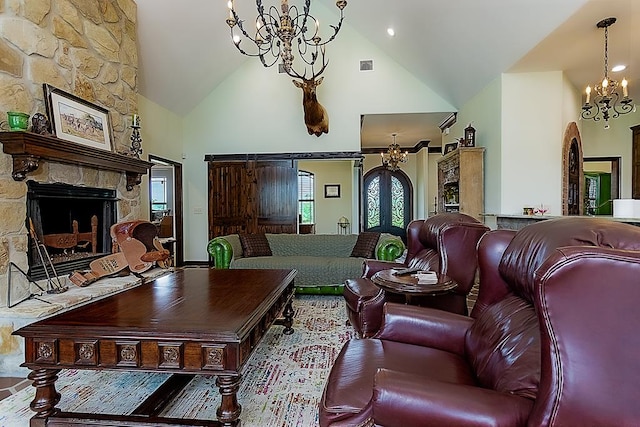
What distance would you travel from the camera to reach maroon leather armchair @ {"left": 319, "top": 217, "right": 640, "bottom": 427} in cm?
101

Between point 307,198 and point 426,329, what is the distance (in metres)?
8.64

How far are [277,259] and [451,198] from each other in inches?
129

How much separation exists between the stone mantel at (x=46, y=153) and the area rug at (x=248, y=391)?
1684 mm

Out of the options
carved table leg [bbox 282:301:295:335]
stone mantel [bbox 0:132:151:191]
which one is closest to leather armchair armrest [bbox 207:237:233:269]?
stone mantel [bbox 0:132:151:191]

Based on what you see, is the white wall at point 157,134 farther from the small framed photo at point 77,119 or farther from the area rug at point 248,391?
the area rug at point 248,391

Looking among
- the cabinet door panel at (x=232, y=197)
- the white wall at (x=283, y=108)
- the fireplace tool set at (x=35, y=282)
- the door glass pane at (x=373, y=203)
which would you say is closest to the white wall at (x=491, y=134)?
the white wall at (x=283, y=108)

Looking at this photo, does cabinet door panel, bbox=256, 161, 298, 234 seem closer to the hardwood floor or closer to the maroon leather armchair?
the hardwood floor

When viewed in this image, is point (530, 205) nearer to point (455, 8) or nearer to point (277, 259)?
point (455, 8)

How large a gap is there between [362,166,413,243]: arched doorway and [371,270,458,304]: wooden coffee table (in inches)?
334

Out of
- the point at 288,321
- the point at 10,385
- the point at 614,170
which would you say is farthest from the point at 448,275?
the point at 614,170

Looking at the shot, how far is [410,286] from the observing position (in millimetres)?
2699

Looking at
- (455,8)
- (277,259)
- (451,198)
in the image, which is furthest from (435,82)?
(277,259)

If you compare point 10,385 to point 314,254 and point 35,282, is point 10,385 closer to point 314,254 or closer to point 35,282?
point 35,282

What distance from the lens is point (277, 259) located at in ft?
16.6
